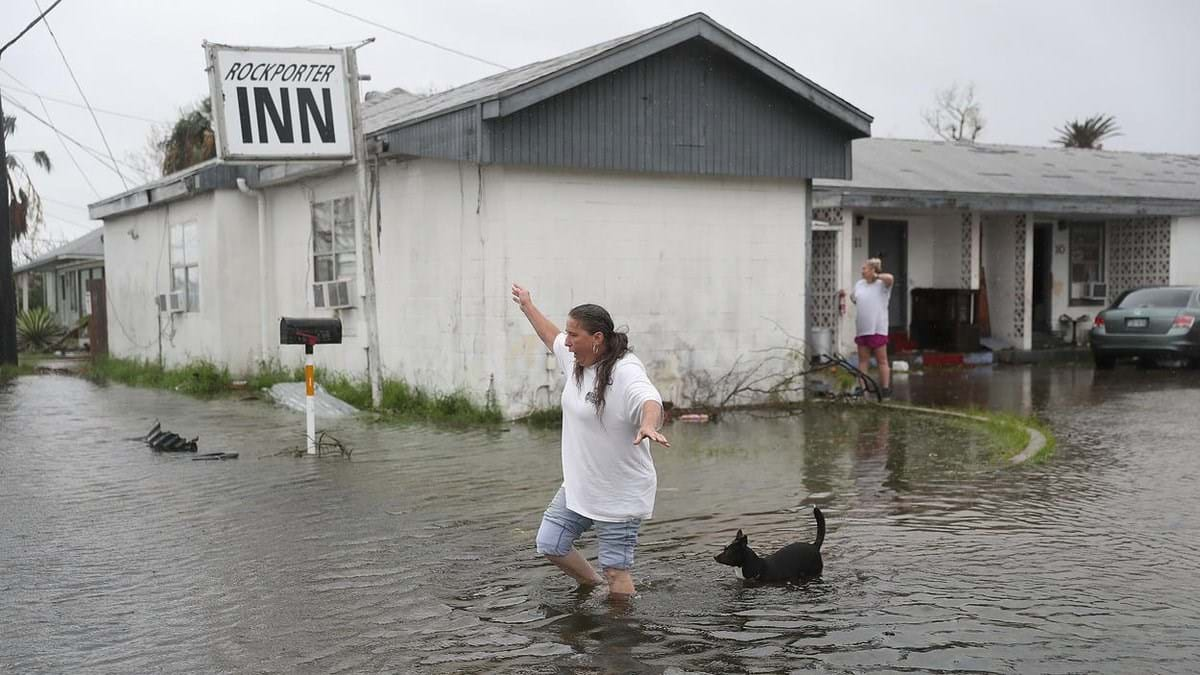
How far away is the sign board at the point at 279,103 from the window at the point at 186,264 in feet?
21.5

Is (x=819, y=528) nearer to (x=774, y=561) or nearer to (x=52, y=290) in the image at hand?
(x=774, y=561)

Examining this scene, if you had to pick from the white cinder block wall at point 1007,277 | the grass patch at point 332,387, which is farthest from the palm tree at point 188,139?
the white cinder block wall at point 1007,277

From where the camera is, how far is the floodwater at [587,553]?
17.8 ft

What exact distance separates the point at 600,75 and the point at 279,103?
3.42m

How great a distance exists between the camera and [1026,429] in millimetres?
12258

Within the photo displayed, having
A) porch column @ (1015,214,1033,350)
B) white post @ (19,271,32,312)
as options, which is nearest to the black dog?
porch column @ (1015,214,1033,350)

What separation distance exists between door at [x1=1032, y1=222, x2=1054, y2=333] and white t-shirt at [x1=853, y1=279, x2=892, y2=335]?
36.3 feet

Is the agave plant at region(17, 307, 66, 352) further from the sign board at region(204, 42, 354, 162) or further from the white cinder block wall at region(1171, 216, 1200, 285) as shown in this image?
the white cinder block wall at region(1171, 216, 1200, 285)

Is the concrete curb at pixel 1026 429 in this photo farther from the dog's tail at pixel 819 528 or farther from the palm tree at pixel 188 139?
the palm tree at pixel 188 139

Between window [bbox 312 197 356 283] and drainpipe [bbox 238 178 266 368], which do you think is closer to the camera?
window [bbox 312 197 356 283]

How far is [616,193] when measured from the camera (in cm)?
1359

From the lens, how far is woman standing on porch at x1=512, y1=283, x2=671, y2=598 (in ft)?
19.3

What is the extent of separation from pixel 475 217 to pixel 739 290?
3380 millimetres

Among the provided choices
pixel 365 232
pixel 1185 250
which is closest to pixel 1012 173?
pixel 1185 250
